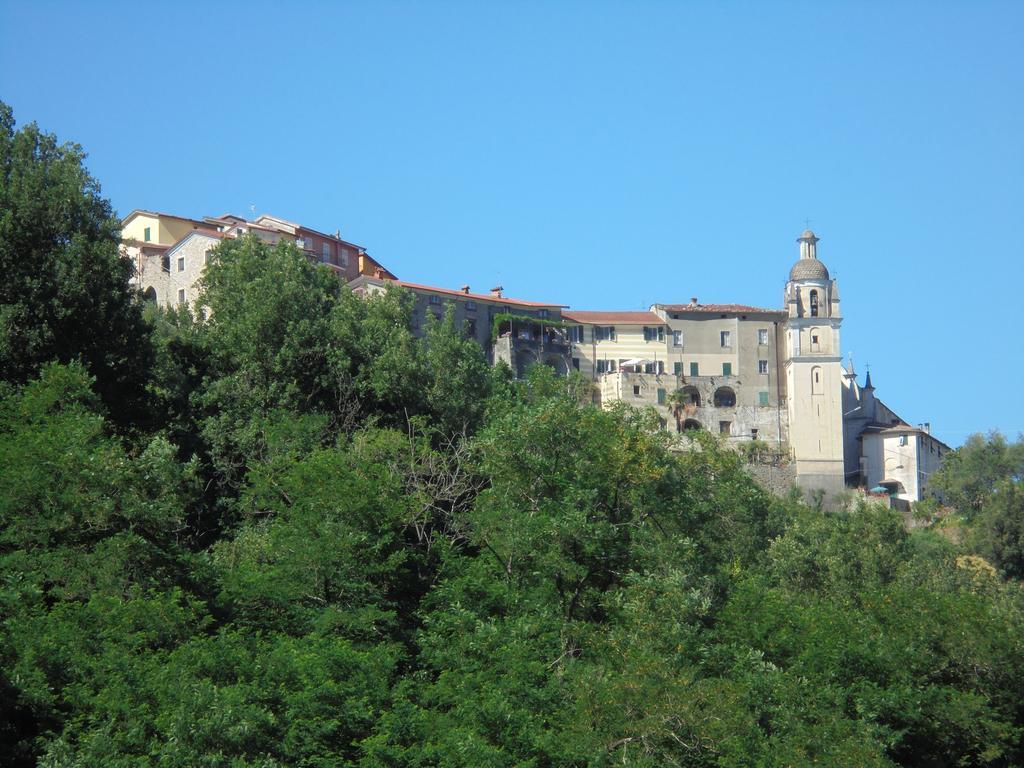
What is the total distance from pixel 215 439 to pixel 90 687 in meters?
15.2

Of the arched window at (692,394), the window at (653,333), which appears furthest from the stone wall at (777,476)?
the window at (653,333)

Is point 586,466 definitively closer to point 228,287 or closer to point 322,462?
point 322,462

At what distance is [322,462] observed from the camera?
36.0 meters

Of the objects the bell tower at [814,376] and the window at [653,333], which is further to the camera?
the window at [653,333]

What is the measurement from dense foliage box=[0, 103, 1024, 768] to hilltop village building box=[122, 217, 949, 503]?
40.5 metres

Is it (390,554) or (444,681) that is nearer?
(444,681)

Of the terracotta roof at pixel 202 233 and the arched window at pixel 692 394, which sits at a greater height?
the terracotta roof at pixel 202 233

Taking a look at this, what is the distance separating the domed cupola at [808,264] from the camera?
95.2 meters

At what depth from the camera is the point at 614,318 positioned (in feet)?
324

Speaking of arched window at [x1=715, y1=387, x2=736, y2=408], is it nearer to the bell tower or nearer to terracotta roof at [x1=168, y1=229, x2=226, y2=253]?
the bell tower

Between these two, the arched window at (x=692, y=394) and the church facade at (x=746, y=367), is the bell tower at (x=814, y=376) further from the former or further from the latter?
the arched window at (x=692, y=394)

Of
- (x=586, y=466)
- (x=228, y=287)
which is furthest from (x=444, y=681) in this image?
(x=228, y=287)

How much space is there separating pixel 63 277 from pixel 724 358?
64.1 meters

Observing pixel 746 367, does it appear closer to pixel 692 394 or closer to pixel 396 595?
pixel 692 394
